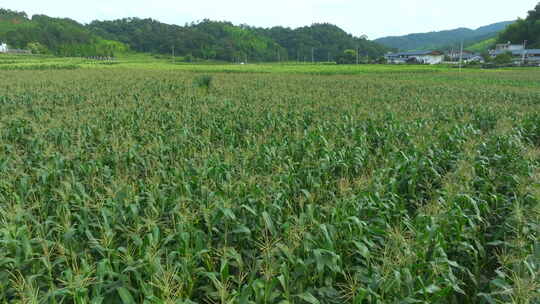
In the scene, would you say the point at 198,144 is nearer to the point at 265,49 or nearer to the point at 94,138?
the point at 94,138

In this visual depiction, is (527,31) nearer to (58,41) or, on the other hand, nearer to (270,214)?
(270,214)

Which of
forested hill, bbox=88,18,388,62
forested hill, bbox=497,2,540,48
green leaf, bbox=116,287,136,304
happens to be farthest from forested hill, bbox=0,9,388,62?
green leaf, bbox=116,287,136,304

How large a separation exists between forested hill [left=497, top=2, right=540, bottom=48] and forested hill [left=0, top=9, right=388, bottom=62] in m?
38.9

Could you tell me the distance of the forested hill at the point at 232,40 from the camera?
10500cm

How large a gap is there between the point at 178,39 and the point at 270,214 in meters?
110

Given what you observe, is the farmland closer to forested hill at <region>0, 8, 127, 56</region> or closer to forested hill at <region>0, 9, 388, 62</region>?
forested hill at <region>0, 9, 388, 62</region>

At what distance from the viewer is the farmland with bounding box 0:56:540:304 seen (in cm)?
302

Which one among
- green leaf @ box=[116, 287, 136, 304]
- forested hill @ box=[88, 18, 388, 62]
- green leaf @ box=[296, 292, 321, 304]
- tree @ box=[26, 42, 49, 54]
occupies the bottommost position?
green leaf @ box=[296, 292, 321, 304]

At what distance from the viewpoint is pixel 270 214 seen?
4.42m

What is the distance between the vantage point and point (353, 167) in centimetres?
691

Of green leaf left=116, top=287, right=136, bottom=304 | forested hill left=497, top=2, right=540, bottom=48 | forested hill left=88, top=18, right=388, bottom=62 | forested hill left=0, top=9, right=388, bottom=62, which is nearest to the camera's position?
green leaf left=116, top=287, right=136, bottom=304

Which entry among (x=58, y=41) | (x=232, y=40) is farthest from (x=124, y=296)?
(x=232, y=40)

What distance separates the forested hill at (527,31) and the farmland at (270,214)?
10821cm

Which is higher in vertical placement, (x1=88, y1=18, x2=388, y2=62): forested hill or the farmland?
(x1=88, y1=18, x2=388, y2=62): forested hill
